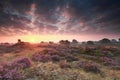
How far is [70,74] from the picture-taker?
496 inches

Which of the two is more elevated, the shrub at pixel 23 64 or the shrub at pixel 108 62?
the shrub at pixel 23 64

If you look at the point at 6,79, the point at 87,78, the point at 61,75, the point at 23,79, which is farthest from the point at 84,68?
the point at 6,79

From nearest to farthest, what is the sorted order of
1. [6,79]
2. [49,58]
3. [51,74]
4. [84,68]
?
[6,79] → [51,74] → [84,68] → [49,58]

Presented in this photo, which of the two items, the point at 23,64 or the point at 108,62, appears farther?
the point at 108,62

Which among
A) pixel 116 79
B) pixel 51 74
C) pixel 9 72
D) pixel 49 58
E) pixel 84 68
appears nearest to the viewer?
pixel 9 72

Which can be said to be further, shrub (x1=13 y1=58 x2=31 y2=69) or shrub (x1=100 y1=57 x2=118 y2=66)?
shrub (x1=100 y1=57 x2=118 y2=66)

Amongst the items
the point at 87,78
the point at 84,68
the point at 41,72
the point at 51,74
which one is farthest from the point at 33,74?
the point at 84,68

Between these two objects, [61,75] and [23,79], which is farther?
[61,75]

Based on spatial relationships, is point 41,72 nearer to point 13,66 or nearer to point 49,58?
point 13,66

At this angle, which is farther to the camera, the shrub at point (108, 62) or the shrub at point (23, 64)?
the shrub at point (108, 62)

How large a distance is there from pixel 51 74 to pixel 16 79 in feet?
9.50

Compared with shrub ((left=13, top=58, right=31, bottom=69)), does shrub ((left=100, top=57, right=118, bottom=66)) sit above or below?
below

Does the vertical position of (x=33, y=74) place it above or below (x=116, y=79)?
above

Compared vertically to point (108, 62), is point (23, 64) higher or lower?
higher
